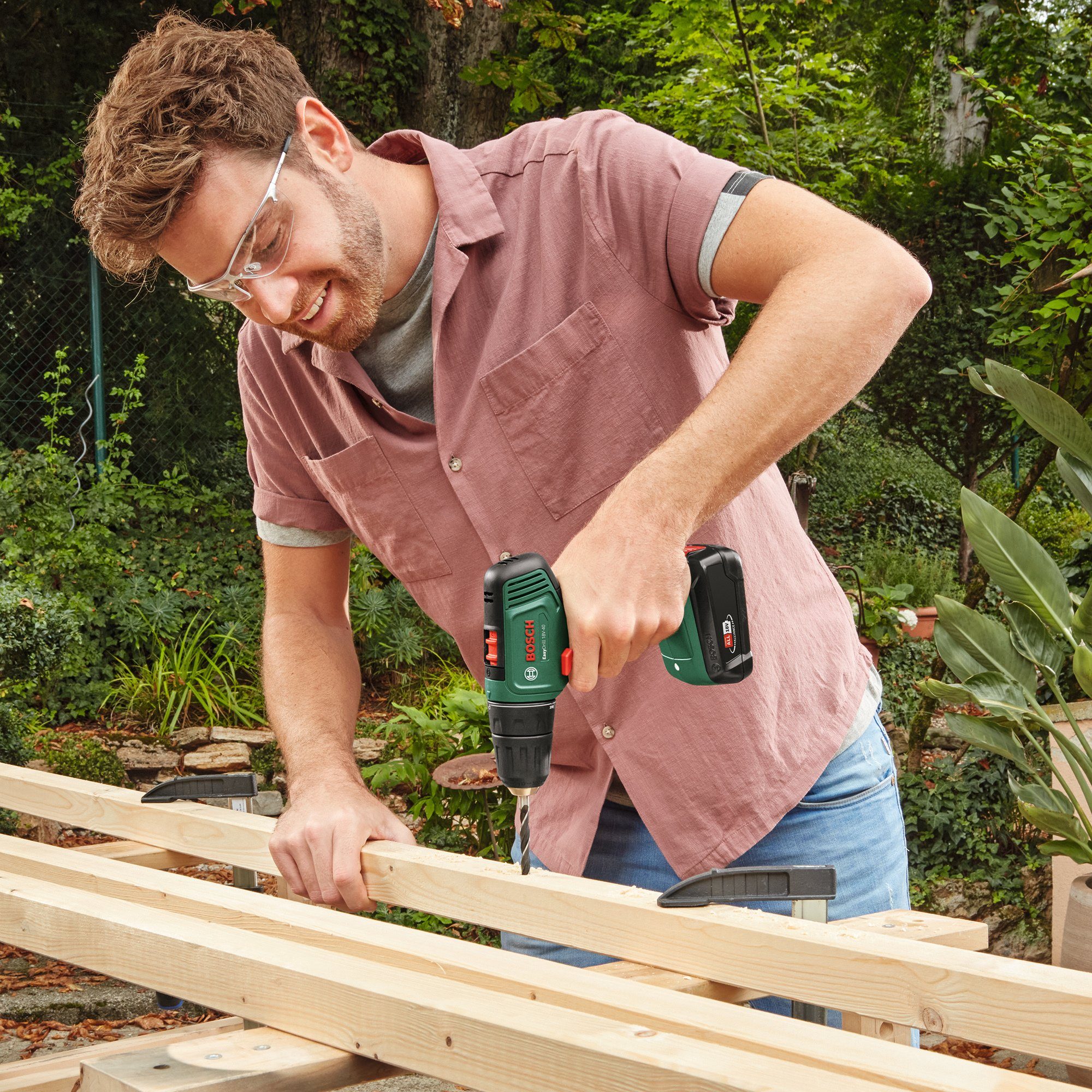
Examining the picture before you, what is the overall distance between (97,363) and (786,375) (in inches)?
267

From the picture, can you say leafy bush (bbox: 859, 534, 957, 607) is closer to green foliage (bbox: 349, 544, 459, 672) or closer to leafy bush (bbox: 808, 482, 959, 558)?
leafy bush (bbox: 808, 482, 959, 558)

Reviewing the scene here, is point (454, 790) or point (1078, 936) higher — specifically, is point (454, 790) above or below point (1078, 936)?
above

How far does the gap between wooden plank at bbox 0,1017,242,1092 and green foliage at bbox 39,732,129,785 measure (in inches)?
122

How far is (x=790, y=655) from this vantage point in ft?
6.25

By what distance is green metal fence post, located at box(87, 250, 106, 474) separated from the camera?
24.3 ft

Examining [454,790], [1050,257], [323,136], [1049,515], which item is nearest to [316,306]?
[323,136]

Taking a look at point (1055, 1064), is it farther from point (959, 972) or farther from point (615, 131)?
point (615, 131)

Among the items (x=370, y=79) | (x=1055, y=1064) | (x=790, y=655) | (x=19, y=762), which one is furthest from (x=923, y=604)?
(x=790, y=655)

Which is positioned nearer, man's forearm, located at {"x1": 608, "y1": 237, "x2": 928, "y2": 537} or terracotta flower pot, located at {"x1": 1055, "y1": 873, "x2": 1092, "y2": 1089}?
man's forearm, located at {"x1": 608, "y1": 237, "x2": 928, "y2": 537}

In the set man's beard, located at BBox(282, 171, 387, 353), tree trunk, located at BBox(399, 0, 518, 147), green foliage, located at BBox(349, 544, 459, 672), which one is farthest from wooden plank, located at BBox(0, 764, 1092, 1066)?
tree trunk, located at BBox(399, 0, 518, 147)

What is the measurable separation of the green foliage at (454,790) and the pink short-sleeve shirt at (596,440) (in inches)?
90.5

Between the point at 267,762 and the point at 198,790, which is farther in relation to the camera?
the point at 267,762

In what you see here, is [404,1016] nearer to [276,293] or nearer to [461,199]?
[276,293]

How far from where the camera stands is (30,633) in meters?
5.34
